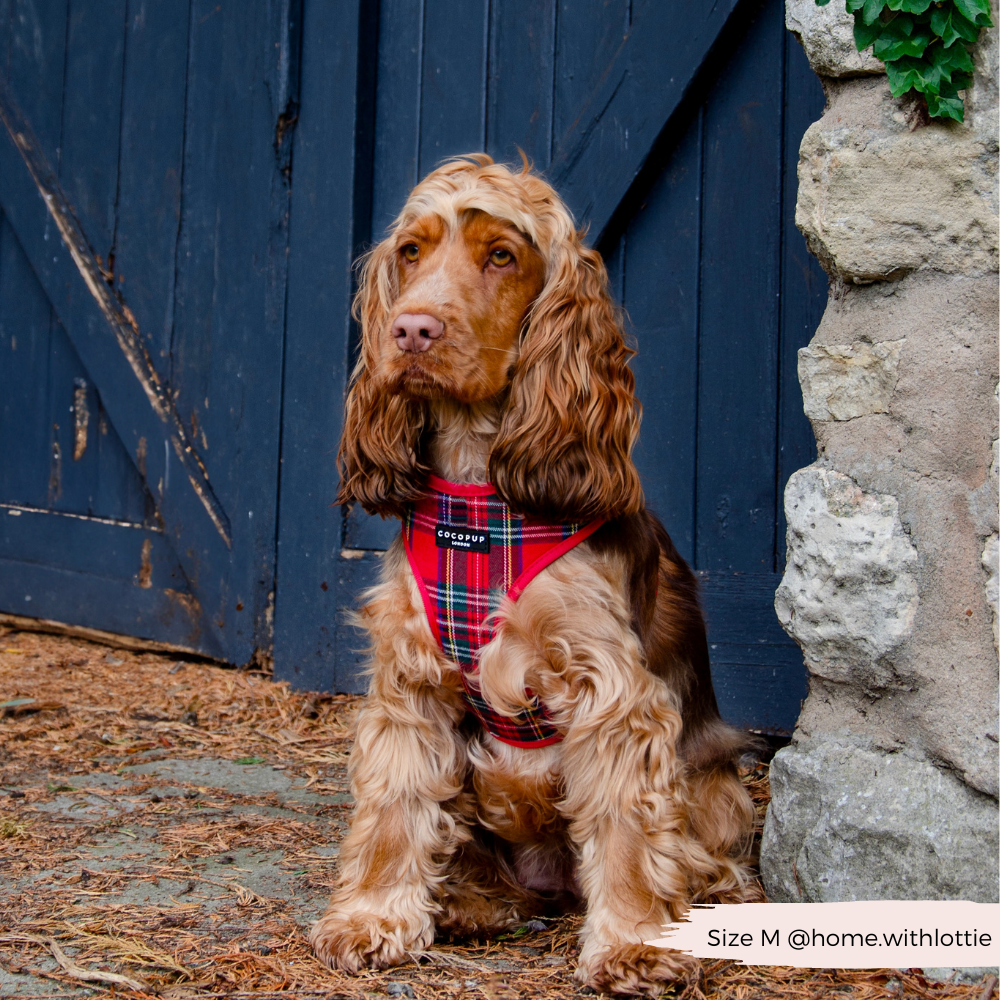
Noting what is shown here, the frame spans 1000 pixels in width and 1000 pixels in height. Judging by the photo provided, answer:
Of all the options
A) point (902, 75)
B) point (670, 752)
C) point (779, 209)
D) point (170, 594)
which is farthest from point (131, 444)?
point (902, 75)

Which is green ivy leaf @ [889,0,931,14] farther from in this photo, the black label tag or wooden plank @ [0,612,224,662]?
wooden plank @ [0,612,224,662]

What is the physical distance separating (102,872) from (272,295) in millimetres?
2645

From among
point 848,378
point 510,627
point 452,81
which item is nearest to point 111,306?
point 452,81

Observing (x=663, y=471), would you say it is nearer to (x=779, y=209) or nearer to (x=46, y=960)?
(x=779, y=209)

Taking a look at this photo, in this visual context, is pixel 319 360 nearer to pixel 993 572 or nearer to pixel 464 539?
pixel 464 539

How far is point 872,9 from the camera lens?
7.13 feet

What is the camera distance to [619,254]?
3924 millimetres

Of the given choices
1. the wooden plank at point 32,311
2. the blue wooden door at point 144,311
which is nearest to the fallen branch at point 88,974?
the blue wooden door at point 144,311

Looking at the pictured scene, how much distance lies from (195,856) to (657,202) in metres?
2.59

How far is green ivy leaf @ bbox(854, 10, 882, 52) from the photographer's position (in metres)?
2.19

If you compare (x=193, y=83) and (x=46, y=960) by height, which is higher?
(x=193, y=83)

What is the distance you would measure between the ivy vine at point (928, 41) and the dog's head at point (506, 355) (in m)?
0.75

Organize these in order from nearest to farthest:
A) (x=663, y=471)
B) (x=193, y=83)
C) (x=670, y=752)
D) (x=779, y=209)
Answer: (x=670, y=752) < (x=779, y=209) < (x=663, y=471) < (x=193, y=83)

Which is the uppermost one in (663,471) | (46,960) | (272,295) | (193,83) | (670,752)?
(193,83)
